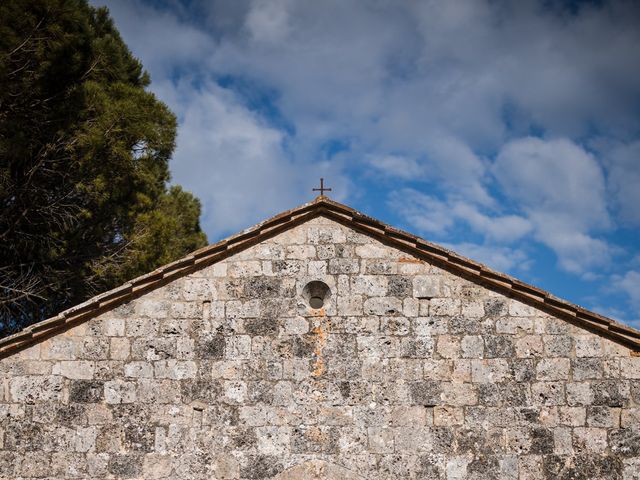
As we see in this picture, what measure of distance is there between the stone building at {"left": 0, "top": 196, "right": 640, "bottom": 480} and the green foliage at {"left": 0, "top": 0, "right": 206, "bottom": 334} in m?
5.79

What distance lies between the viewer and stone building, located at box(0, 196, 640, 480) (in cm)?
762

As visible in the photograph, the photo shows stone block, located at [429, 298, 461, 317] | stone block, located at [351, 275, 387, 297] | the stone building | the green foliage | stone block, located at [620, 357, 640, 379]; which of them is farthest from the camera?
the green foliage

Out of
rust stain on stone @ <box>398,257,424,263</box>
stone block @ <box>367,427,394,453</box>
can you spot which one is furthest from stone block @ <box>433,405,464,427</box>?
rust stain on stone @ <box>398,257,424,263</box>

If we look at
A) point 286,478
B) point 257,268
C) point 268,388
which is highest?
point 257,268

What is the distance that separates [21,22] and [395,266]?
27.1ft

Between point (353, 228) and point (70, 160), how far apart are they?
7419 millimetres

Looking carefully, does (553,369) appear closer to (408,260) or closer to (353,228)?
(408,260)

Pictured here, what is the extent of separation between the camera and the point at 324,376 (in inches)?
309

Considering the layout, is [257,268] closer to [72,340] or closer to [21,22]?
[72,340]

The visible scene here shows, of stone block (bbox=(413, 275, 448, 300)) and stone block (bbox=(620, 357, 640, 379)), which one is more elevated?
stone block (bbox=(413, 275, 448, 300))

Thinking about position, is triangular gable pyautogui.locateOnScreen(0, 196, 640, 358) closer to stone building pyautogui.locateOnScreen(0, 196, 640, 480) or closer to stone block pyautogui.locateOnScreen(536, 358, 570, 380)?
stone building pyautogui.locateOnScreen(0, 196, 640, 480)

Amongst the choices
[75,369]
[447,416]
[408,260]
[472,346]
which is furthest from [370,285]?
[75,369]

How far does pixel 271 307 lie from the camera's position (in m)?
8.09

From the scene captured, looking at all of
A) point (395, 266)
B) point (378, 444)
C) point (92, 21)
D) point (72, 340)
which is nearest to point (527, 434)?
point (378, 444)
